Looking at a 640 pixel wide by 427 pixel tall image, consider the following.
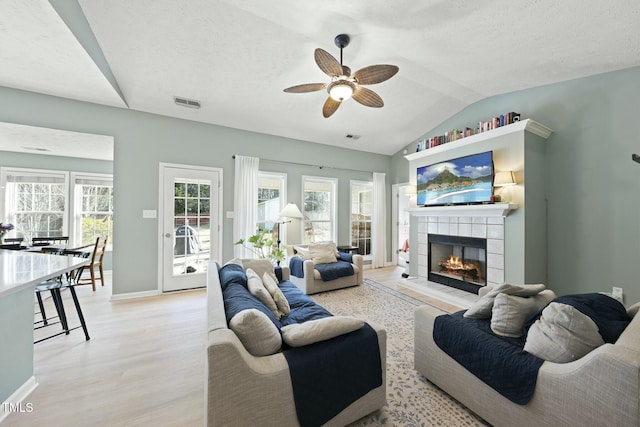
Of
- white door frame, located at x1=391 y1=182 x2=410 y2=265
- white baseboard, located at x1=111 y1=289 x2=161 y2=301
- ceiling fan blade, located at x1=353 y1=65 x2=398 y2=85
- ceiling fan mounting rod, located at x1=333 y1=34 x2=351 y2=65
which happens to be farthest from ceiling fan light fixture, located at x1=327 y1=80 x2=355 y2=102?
white door frame, located at x1=391 y1=182 x2=410 y2=265

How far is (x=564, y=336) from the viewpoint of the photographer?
4.43 ft

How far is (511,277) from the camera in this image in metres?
3.39

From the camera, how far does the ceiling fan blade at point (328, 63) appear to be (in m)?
2.15

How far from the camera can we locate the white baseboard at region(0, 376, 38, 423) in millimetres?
1579

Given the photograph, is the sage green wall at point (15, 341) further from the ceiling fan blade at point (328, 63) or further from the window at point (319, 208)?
the window at point (319, 208)

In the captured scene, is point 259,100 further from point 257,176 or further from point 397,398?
point 397,398

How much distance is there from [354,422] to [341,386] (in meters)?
0.37

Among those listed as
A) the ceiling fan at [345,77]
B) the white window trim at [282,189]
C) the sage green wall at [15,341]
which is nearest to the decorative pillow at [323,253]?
the white window trim at [282,189]

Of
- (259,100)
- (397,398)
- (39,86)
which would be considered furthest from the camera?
(259,100)

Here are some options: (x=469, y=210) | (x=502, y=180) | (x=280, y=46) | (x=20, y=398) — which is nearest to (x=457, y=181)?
(x=469, y=210)

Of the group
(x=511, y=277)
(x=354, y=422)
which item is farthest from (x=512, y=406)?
(x=511, y=277)

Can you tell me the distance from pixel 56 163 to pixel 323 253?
5.54 m

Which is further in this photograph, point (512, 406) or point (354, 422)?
point (354, 422)

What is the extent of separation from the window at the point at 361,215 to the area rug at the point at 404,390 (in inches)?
105
